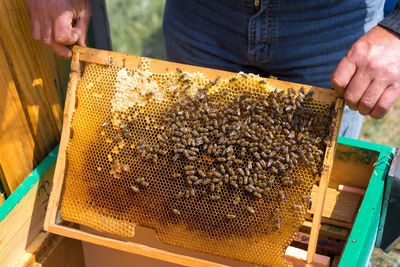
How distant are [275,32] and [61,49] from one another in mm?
1629

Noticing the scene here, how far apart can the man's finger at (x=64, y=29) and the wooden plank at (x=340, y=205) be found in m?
2.29

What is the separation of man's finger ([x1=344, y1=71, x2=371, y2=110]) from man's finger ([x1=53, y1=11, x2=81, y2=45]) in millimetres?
1924

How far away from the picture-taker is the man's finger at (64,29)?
250 centimetres

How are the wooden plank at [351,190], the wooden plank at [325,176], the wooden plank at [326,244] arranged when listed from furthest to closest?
the wooden plank at [351,190]
the wooden plank at [326,244]
the wooden plank at [325,176]

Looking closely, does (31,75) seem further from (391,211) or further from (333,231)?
(391,211)

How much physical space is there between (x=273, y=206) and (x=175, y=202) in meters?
Answer: 0.66

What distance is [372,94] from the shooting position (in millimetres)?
2178

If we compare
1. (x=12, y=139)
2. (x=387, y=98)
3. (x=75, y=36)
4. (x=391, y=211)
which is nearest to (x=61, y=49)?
(x=75, y=36)

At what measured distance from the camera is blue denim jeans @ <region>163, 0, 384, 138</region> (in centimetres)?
275

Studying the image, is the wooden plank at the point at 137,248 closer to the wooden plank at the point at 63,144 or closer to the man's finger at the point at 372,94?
the wooden plank at the point at 63,144

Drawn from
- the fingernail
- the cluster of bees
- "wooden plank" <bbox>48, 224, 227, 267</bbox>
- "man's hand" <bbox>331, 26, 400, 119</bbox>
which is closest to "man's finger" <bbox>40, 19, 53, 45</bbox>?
the fingernail

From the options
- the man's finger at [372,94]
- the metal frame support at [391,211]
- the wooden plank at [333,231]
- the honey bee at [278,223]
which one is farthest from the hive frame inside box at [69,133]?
the wooden plank at [333,231]

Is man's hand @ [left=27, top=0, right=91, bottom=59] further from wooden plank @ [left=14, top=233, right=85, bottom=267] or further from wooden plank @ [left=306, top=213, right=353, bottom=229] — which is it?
wooden plank @ [left=306, top=213, right=353, bottom=229]

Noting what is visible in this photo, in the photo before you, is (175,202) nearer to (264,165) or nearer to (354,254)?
(264,165)
